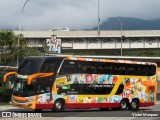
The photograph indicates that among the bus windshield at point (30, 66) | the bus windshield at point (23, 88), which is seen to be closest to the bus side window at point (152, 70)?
the bus windshield at point (30, 66)

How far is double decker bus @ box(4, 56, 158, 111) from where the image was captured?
25156mm

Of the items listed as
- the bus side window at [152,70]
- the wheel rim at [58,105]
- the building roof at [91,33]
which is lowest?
the wheel rim at [58,105]

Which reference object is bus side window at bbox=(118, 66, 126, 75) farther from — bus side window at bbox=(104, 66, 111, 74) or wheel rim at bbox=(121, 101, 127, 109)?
wheel rim at bbox=(121, 101, 127, 109)

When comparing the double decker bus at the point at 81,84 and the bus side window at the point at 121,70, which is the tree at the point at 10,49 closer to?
the double decker bus at the point at 81,84

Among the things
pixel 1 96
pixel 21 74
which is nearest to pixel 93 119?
pixel 21 74

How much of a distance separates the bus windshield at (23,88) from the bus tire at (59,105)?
168cm

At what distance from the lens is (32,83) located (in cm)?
2495

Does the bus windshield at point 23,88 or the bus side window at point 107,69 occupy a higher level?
the bus side window at point 107,69

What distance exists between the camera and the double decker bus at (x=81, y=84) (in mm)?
25156

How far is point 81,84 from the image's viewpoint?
2705 centimetres

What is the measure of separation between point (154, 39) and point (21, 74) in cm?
7098

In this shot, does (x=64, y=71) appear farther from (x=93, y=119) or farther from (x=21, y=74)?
(x=93, y=119)

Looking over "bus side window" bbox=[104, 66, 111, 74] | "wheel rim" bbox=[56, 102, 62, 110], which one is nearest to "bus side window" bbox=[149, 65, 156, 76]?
"bus side window" bbox=[104, 66, 111, 74]

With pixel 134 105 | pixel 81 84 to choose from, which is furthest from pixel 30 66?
pixel 134 105
